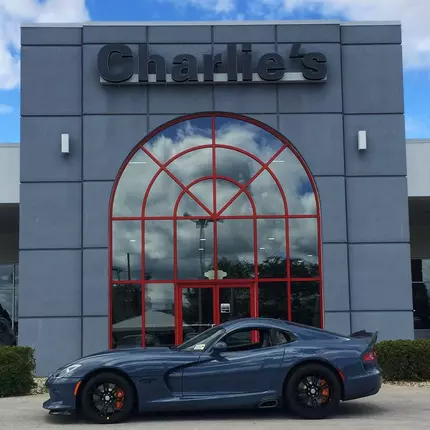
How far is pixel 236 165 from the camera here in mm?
16047

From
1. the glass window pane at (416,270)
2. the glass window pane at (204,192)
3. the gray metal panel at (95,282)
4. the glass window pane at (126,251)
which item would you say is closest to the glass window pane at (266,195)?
the glass window pane at (204,192)

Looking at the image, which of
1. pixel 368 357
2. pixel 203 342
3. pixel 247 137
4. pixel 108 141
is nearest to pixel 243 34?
pixel 247 137

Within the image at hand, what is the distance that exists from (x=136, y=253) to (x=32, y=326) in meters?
2.74

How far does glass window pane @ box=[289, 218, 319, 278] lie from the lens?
15.8 m

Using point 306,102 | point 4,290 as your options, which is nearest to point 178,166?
point 306,102

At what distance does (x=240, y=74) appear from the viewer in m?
16.1

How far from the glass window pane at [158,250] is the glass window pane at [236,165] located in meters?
1.70

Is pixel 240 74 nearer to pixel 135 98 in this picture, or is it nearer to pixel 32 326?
pixel 135 98

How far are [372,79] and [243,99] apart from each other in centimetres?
300

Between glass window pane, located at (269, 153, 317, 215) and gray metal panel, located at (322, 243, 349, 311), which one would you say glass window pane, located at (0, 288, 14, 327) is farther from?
gray metal panel, located at (322, 243, 349, 311)

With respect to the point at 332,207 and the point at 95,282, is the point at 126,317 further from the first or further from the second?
the point at 332,207

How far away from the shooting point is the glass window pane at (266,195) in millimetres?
15984

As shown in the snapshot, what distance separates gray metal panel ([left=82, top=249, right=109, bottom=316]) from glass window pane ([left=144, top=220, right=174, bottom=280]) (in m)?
0.92

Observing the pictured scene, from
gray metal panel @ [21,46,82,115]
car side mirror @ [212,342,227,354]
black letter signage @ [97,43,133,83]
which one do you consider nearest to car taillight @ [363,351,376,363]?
car side mirror @ [212,342,227,354]
